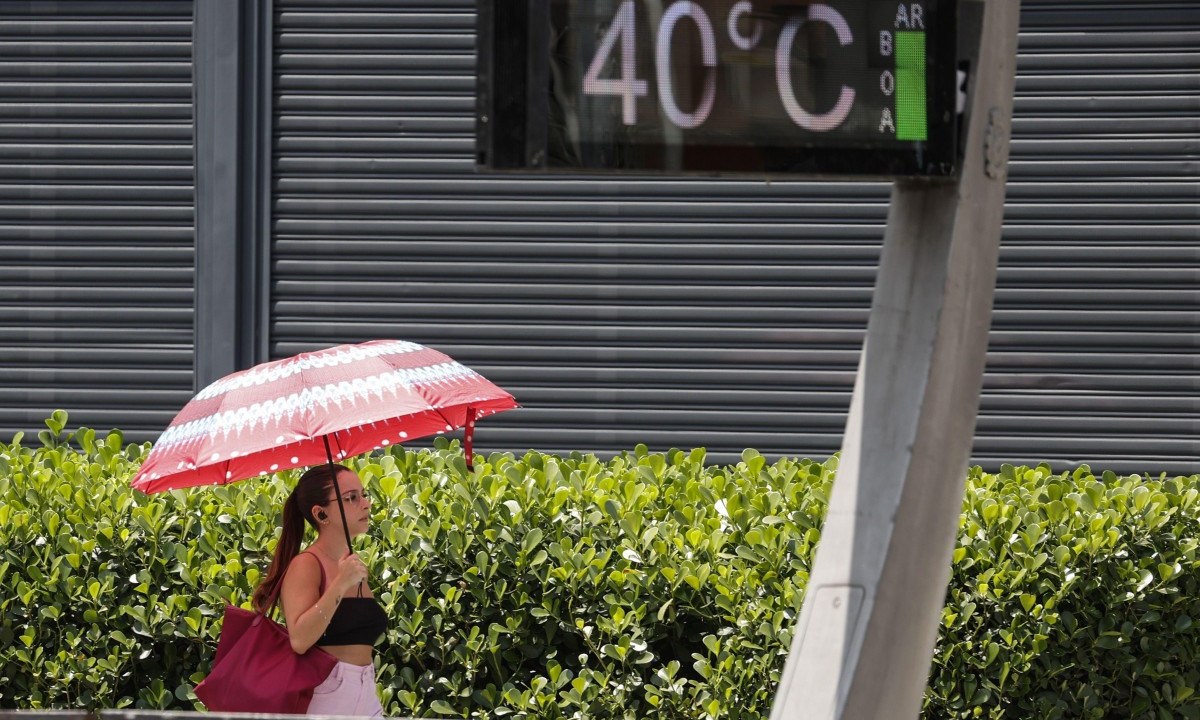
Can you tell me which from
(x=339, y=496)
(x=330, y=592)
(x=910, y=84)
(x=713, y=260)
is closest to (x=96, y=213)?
(x=713, y=260)

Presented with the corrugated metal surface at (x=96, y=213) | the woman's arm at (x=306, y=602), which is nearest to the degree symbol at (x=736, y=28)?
the woman's arm at (x=306, y=602)

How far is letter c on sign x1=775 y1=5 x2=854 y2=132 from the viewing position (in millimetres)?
3086

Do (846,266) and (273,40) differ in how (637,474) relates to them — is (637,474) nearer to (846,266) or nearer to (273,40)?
(846,266)

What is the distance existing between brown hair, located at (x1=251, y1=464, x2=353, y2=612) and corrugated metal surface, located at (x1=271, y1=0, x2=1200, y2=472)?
12.5ft

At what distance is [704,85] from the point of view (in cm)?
305

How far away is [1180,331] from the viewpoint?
26.8 ft

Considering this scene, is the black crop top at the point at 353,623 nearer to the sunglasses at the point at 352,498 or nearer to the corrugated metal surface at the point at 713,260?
the sunglasses at the point at 352,498

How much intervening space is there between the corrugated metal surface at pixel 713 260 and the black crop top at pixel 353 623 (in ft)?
12.9

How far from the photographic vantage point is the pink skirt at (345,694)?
445 centimetres

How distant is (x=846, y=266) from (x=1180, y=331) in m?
2.07

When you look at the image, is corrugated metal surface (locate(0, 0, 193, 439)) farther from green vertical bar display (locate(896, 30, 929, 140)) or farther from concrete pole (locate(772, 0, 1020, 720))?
green vertical bar display (locate(896, 30, 929, 140))

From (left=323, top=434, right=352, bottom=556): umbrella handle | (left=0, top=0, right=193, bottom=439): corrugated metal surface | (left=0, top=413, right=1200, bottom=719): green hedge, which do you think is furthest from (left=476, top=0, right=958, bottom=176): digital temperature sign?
(left=0, top=0, right=193, bottom=439): corrugated metal surface

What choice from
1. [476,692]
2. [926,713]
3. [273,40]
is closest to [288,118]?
[273,40]

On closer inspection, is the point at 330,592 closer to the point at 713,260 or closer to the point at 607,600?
the point at 607,600
